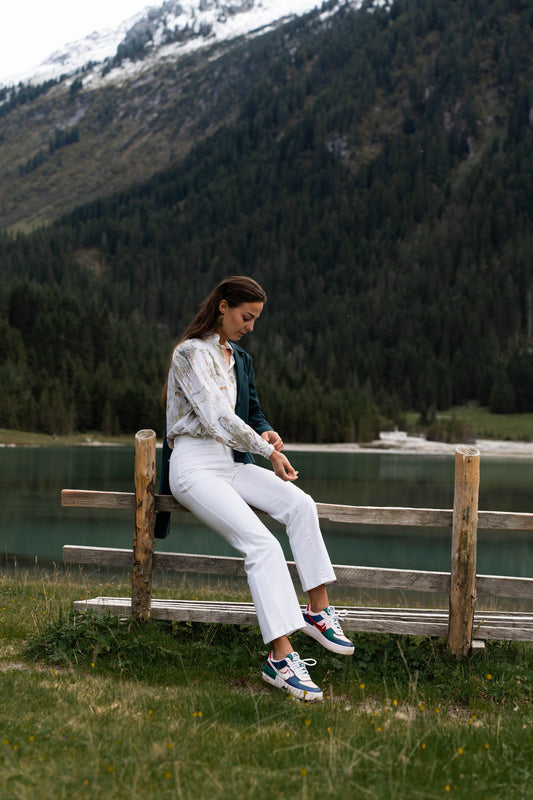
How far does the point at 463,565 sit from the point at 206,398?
8.85 feet

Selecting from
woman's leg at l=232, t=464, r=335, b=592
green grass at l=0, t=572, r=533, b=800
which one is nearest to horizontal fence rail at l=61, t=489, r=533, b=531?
woman's leg at l=232, t=464, r=335, b=592

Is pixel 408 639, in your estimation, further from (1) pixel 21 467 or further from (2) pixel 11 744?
(1) pixel 21 467

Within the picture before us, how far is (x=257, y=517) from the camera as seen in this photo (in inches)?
251

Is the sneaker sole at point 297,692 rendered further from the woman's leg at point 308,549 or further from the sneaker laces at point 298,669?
the woman's leg at point 308,549

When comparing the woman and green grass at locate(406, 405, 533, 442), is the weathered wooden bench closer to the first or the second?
the woman

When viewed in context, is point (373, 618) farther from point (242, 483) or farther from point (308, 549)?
point (242, 483)

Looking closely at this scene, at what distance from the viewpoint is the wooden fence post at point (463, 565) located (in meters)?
6.75

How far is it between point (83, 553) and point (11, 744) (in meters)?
2.96

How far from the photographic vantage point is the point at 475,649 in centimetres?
680

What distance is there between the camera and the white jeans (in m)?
5.84

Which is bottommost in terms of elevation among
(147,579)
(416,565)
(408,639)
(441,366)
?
(416,565)

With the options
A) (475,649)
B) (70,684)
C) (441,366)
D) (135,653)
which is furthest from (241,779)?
(441,366)

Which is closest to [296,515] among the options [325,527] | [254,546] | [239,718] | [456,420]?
[254,546]

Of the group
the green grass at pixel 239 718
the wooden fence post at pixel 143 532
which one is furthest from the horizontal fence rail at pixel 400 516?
the green grass at pixel 239 718
